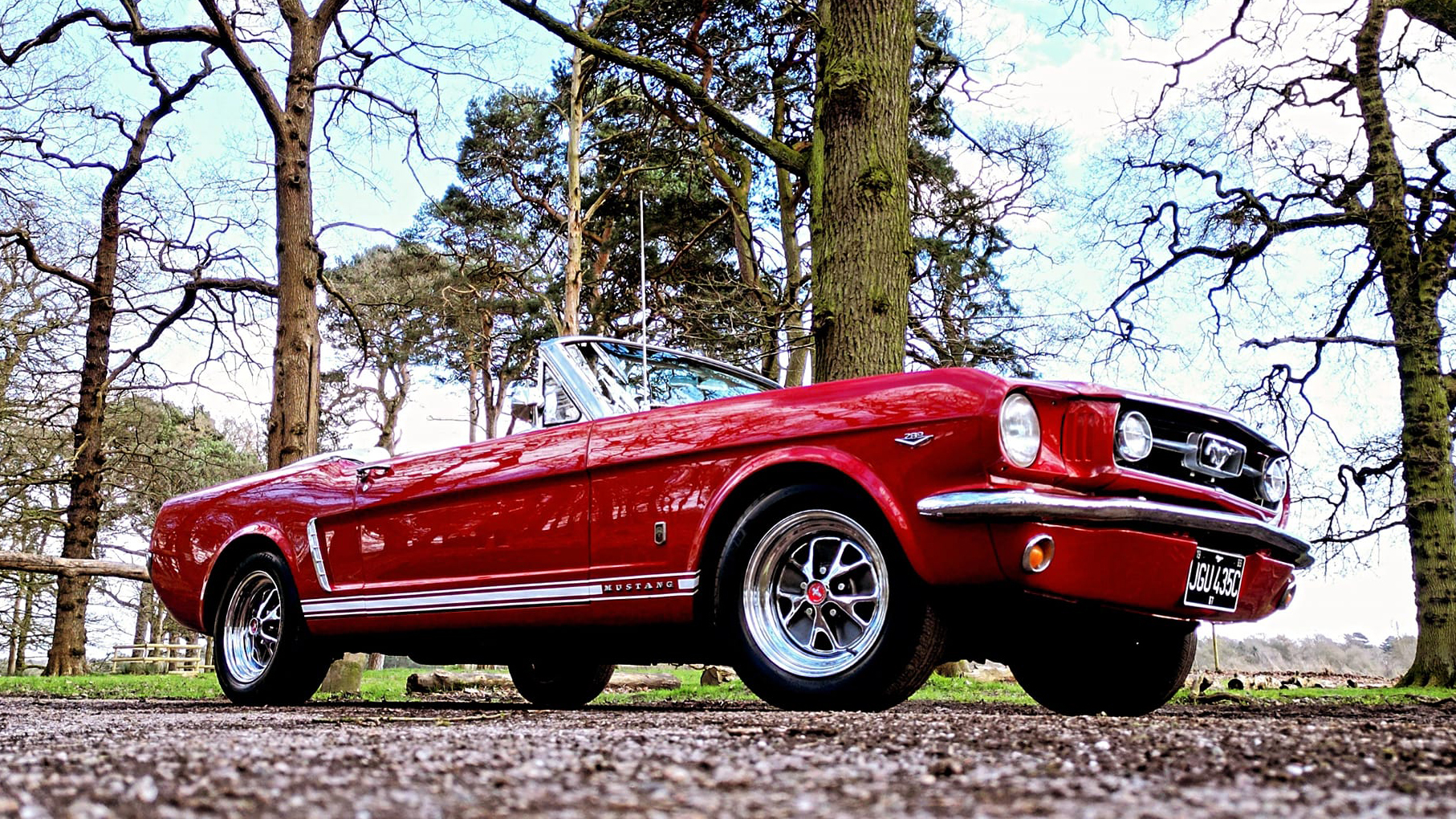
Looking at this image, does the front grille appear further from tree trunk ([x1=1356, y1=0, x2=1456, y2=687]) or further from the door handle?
tree trunk ([x1=1356, y1=0, x2=1456, y2=687])

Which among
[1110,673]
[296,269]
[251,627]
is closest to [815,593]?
[1110,673]

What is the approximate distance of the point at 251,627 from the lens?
21.0ft

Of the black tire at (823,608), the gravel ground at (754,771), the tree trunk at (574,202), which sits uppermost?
the tree trunk at (574,202)

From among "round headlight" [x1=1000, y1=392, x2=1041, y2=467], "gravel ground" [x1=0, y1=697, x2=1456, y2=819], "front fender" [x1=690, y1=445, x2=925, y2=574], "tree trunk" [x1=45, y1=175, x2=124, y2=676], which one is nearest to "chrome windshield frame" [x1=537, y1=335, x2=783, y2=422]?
Answer: "front fender" [x1=690, y1=445, x2=925, y2=574]

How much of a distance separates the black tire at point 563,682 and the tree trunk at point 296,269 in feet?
13.7

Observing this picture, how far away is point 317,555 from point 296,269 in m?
5.55

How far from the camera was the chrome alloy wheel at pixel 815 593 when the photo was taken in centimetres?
393

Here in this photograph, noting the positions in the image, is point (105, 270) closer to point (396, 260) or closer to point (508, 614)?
point (396, 260)

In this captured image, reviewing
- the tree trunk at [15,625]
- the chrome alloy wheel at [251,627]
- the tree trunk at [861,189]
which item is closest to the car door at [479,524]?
the chrome alloy wheel at [251,627]

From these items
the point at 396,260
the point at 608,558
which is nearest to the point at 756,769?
the point at 608,558

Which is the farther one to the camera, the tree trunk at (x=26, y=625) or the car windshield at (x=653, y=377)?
the tree trunk at (x=26, y=625)

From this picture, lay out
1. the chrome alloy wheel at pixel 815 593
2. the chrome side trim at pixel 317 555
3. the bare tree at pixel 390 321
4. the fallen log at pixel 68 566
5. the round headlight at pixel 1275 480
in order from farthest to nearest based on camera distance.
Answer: the bare tree at pixel 390 321 < the fallen log at pixel 68 566 < the chrome side trim at pixel 317 555 < the round headlight at pixel 1275 480 < the chrome alloy wheel at pixel 815 593

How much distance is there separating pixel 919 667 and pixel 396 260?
28.0 metres

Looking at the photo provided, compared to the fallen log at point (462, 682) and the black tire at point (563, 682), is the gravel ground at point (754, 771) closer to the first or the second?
the black tire at point (563, 682)
